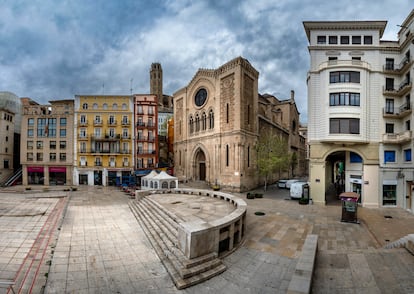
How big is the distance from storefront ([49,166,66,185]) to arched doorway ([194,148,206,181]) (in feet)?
78.5

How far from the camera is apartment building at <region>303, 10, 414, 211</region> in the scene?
2280 centimetres

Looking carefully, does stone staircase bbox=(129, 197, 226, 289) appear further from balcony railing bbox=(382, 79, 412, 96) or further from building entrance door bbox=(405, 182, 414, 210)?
balcony railing bbox=(382, 79, 412, 96)

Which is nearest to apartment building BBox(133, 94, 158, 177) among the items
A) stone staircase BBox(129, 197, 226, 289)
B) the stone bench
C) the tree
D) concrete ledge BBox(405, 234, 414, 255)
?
the tree

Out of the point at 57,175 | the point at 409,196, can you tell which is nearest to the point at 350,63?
the point at 409,196

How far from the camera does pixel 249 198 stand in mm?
27500

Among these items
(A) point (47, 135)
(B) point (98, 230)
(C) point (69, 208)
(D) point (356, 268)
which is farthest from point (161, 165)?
(D) point (356, 268)

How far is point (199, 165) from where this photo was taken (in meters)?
41.7

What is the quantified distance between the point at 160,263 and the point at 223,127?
27.6 m

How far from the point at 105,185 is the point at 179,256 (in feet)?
117

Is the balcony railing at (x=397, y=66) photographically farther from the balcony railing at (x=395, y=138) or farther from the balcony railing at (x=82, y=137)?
the balcony railing at (x=82, y=137)

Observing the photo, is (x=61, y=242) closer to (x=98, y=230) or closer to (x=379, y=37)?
A: (x=98, y=230)

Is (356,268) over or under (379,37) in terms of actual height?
under

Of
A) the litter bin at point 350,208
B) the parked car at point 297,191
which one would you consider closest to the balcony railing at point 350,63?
the parked car at point 297,191

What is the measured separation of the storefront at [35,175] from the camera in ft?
135
